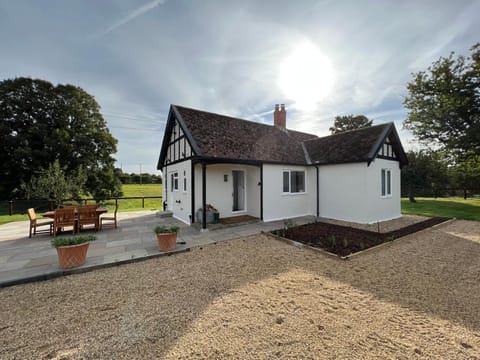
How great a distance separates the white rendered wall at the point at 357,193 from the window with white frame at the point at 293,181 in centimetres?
108

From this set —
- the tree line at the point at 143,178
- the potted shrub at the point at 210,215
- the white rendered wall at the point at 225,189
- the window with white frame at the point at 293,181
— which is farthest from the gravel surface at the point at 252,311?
the tree line at the point at 143,178

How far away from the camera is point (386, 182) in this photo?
430 inches

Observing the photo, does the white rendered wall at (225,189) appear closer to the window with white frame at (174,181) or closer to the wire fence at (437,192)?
the window with white frame at (174,181)

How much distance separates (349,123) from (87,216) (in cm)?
3447

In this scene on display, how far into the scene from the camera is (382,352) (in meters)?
2.40

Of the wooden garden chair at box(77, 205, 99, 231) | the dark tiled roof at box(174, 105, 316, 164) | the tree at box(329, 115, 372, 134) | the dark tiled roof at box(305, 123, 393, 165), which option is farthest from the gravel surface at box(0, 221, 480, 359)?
the tree at box(329, 115, 372, 134)

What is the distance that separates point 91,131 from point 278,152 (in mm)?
21454

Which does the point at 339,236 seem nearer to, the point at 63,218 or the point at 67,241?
the point at 67,241

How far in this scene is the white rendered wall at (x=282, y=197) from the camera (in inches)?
403

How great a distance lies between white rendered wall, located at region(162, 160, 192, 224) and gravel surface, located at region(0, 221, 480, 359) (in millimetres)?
4796

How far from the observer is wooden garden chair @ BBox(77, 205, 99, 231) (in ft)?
25.7

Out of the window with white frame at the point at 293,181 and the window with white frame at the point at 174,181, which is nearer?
the window with white frame at the point at 293,181

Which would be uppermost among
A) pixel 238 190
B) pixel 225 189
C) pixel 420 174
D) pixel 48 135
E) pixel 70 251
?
pixel 48 135

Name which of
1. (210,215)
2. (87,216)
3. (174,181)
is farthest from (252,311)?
(174,181)
